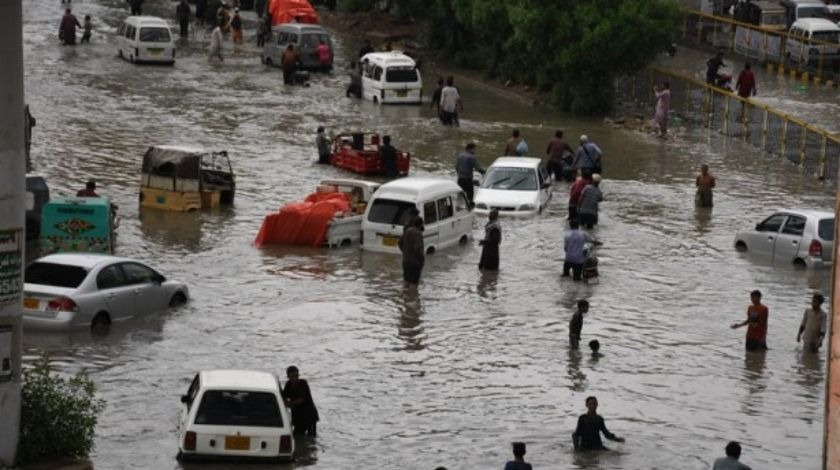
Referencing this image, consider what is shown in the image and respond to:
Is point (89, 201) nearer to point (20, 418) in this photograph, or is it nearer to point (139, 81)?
point (20, 418)

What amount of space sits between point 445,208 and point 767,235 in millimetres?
6196

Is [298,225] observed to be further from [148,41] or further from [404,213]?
[148,41]

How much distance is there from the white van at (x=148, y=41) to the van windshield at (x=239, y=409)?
38.5m

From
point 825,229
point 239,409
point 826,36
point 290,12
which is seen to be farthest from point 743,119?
point 239,409

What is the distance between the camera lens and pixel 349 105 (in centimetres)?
5384

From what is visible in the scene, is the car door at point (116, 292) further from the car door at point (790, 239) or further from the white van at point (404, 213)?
the car door at point (790, 239)

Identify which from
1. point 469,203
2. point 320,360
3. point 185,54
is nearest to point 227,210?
point 469,203

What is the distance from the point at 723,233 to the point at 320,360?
13544 mm

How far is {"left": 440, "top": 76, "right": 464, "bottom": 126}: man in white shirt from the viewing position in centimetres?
5041

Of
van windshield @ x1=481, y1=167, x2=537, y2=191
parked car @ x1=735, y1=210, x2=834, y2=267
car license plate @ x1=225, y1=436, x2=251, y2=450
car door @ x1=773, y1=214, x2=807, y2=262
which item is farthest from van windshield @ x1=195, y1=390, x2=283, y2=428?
van windshield @ x1=481, y1=167, x2=537, y2=191

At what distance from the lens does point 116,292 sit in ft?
94.1

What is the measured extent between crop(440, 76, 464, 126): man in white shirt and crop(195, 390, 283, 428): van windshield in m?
29.1

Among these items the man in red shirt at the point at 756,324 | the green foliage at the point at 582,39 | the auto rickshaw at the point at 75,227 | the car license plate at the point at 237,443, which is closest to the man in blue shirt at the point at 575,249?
the man in red shirt at the point at 756,324

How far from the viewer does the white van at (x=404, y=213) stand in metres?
34.9
